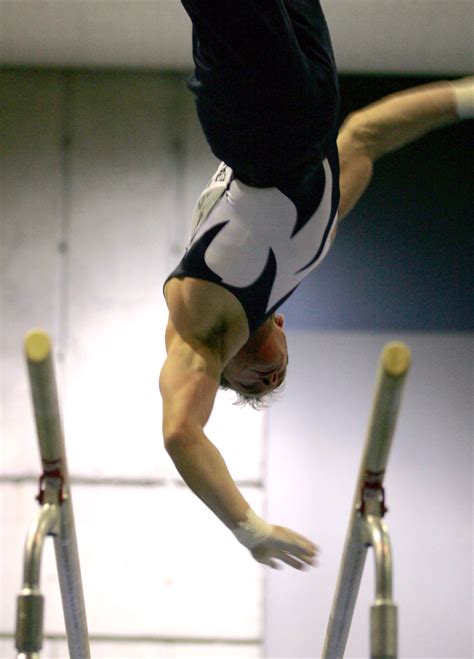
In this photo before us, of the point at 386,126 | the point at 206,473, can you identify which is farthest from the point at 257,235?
the point at 206,473

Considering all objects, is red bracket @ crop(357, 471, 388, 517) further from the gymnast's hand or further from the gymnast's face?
the gymnast's face

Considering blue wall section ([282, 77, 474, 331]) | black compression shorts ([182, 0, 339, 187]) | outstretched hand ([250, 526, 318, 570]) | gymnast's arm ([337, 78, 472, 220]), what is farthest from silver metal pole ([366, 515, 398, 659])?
blue wall section ([282, 77, 474, 331])

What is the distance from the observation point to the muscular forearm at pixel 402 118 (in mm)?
3146

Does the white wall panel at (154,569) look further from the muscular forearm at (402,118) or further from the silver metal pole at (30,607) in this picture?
the silver metal pole at (30,607)

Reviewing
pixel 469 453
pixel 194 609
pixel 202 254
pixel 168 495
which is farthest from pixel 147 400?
pixel 202 254

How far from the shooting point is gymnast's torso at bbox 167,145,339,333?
2.95m

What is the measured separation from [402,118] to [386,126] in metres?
0.05

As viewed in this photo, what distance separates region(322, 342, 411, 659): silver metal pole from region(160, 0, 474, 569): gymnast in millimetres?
205

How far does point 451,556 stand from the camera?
220 inches

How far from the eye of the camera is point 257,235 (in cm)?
299

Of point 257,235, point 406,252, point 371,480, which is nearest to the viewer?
point 371,480

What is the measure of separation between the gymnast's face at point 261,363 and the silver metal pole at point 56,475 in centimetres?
86

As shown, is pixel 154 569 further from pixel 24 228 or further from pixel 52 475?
pixel 52 475

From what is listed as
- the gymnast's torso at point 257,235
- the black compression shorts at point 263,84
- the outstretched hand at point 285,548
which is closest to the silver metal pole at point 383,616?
the outstretched hand at point 285,548
